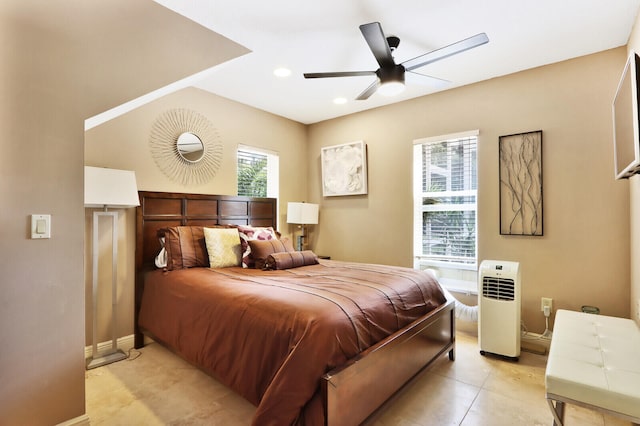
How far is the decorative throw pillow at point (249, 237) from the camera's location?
3.10 metres

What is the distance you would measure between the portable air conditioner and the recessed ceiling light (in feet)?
8.71

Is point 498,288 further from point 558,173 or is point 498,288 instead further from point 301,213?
point 301,213

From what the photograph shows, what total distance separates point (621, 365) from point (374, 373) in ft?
3.92

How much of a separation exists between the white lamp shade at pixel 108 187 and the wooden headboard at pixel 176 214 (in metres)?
0.36

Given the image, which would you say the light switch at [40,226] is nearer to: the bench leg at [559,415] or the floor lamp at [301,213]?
the bench leg at [559,415]

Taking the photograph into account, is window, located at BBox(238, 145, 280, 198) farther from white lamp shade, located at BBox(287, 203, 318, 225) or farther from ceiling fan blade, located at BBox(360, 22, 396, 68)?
ceiling fan blade, located at BBox(360, 22, 396, 68)

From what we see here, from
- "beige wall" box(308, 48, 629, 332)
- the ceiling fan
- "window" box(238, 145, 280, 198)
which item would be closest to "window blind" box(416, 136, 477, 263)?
"beige wall" box(308, 48, 629, 332)

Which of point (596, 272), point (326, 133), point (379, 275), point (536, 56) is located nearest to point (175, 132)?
point (326, 133)

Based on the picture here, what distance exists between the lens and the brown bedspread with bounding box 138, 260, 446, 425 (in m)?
1.52

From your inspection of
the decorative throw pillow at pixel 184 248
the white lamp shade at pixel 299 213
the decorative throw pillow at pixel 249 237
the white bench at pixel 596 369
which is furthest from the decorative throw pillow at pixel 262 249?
the white bench at pixel 596 369

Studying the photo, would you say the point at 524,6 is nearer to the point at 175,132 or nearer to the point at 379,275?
the point at 379,275

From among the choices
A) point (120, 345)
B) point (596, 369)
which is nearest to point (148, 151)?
point (120, 345)

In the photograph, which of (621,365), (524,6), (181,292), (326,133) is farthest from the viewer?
(326,133)

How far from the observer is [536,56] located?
2.89 meters
